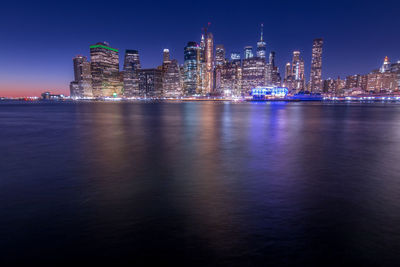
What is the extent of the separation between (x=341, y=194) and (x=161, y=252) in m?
7.49

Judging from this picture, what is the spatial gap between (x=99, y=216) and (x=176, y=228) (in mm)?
2610

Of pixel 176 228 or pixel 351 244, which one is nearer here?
pixel 351 244

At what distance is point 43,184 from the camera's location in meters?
11.2

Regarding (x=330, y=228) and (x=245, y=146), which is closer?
(x=330, y=228)

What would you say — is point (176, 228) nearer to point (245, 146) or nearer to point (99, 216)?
point (99, 216)

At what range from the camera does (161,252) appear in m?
6.20

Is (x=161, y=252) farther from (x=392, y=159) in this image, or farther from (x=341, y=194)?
(x=392, y=159)

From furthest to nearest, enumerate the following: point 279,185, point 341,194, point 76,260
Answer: point 279,185 → point 341,194 → point 76,260

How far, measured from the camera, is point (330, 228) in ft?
23.9

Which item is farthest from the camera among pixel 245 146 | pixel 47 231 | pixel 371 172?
pixel 245 146

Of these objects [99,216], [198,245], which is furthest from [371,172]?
[99,216]

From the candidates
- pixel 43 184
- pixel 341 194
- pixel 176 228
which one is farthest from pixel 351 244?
pixel 43 184

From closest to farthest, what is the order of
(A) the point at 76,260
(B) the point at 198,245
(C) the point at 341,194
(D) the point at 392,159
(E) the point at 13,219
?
(A) the point at 76,260, (B) the point at 198,245, (E) the point at 13,219, (C) the point at 341,194, (D) the point at 392,159

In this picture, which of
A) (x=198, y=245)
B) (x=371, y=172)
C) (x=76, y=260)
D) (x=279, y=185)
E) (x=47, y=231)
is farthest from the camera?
(x=371, y=172)
